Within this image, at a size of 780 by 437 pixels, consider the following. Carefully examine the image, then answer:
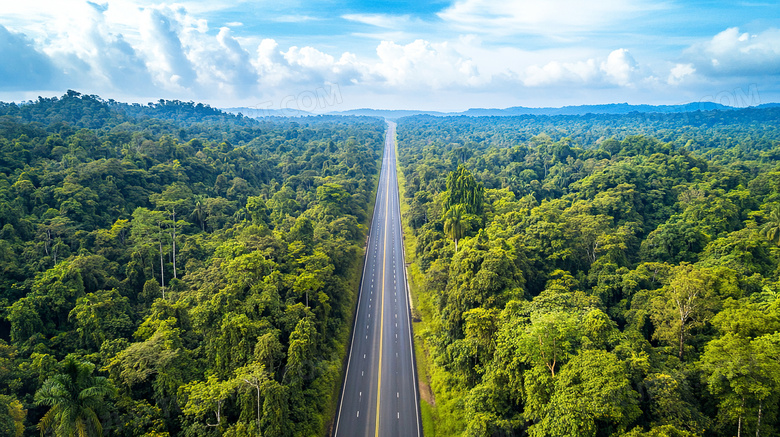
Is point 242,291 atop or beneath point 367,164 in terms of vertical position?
beneath

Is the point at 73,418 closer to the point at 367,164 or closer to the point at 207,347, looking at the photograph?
the point at 207,347

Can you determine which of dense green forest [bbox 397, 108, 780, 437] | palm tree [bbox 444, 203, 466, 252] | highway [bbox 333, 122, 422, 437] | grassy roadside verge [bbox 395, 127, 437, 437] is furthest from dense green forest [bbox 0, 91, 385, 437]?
palm tree [bbox 444, 203, 466, 252]

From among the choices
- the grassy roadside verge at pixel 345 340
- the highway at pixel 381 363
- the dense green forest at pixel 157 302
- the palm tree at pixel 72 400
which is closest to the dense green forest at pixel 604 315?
the highway at pixel 381 363

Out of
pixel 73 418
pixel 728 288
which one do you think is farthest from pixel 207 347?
pixel 728 288

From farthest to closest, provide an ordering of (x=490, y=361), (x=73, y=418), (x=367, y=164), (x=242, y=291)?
(x=367, y=164) → (x=242, y=291) → (x=490, y=361) → (x=73, y=418)

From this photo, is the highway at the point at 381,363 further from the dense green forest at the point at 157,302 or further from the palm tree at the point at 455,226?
the palm tree at the point at 455,226

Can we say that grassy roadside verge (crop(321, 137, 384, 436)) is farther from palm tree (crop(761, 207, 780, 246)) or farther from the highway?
palm tree (crop(761, 207, 780, 246))
